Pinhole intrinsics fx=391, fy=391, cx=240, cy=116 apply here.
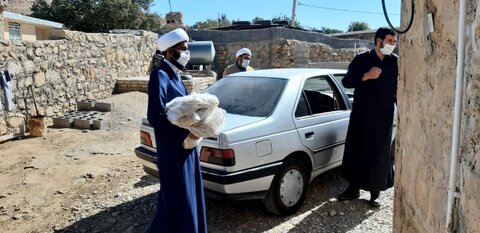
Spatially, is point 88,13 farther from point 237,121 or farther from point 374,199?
point 374,199

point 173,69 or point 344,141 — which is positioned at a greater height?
point 173,69

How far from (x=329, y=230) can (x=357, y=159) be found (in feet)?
2.59

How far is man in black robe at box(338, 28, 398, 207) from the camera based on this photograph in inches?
142

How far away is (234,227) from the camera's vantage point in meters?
3.46

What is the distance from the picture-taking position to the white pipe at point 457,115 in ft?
4.47

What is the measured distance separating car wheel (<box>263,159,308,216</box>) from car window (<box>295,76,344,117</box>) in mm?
630

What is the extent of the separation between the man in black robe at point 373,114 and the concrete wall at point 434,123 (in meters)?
1.45

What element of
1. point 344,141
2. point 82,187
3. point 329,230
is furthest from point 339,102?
point 82,187

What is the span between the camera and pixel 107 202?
4.08 metres

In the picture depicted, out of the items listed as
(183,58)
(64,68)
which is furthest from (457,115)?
(64,68)

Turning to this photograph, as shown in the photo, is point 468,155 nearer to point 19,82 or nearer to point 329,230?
point 329,230

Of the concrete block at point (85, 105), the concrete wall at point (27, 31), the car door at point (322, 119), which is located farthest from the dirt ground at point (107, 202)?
the concrete wall at point (27, 31)

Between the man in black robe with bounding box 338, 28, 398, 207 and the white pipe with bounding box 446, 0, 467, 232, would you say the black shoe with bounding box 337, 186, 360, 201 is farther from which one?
the white pipe with bounding box 446, 0, 467, 232

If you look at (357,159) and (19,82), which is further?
(19,82)
